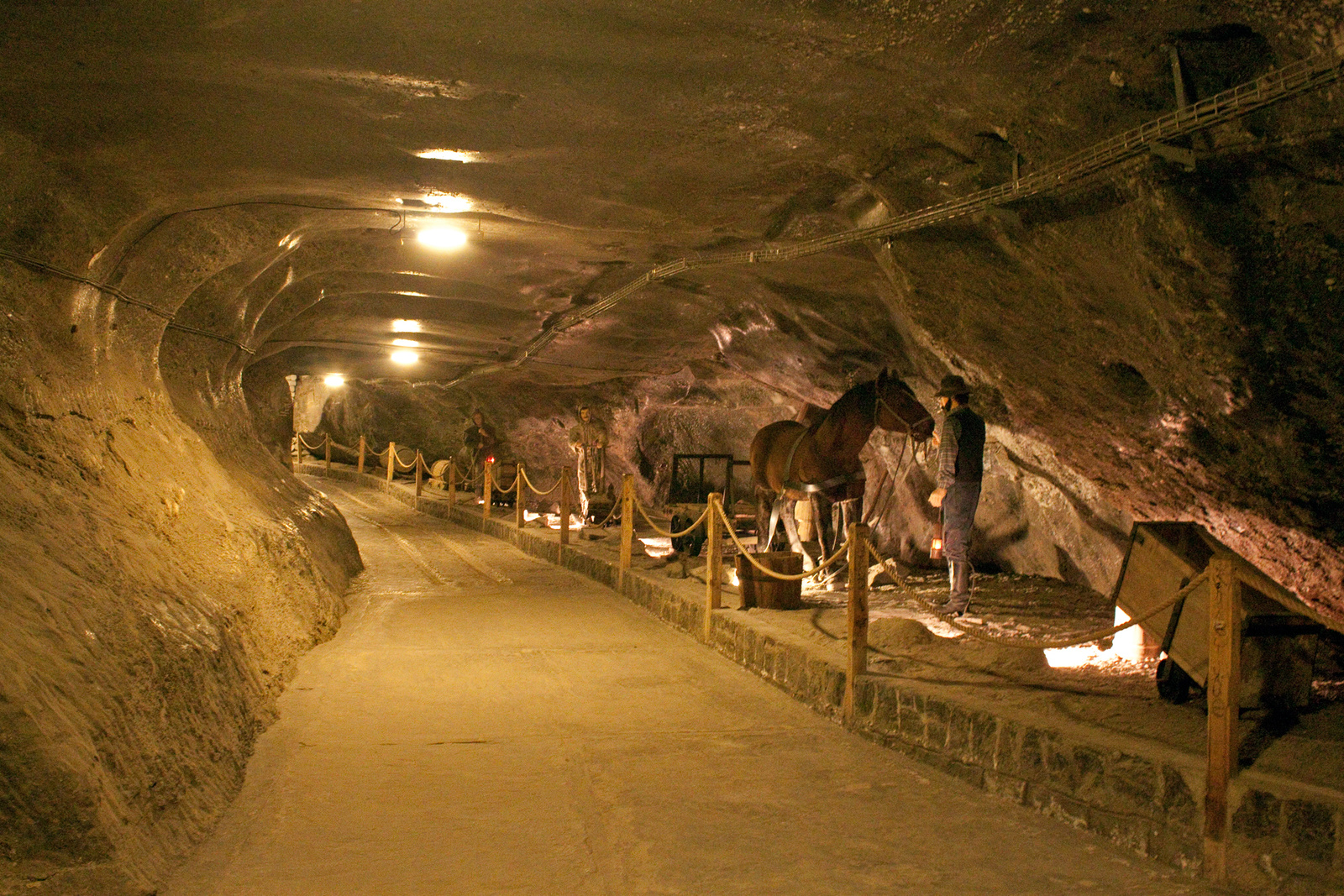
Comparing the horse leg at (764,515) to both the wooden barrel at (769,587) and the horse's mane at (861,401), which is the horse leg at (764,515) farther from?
the wooden barrel at (769,587)

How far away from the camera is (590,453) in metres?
16.1

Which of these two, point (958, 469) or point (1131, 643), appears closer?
point (1131, 643)

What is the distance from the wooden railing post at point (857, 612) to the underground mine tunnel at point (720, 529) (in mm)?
58

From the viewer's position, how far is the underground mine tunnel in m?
3.56

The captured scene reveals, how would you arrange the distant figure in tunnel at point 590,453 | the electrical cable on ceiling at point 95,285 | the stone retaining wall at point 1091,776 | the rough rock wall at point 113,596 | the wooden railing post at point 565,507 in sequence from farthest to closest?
the distant figure in tunnel at point 590,453
the wooden railing post at point 565,507
the electrical cable on ceiling at point 95,285
the stone retaining wall at point 1091,776
the rough rock wall at point 113,596

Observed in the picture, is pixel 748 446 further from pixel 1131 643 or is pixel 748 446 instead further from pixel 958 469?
pixel 1131 643

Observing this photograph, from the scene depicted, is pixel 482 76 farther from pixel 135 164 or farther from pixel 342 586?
pixel 342 586

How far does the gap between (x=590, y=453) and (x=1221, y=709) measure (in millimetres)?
13110

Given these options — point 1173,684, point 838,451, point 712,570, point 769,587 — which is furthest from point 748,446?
point 1173,684

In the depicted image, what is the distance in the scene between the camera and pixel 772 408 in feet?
52.0

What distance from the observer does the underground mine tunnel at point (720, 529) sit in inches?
140

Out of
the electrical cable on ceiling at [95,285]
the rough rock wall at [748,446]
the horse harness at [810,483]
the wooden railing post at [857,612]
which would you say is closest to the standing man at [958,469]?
the rough rock wall at [748,446]

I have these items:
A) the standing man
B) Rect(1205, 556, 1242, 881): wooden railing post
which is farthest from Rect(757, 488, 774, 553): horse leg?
Rect(1205, 556, 1242, 881): wooden railing post

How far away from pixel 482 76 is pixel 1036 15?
2672 millimetres
